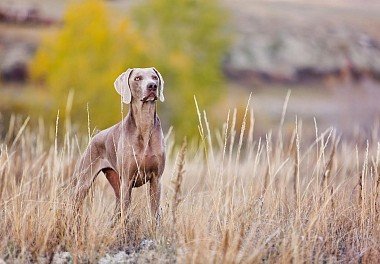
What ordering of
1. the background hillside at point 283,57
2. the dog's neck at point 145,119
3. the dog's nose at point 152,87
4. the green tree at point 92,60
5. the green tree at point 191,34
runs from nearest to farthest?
1. the dog's nose at point 152,87
2. the dog's neck at point 145,119
3. the green tree at point 92,60
4. the green tree at point 191,34
5. the background hillside at point 283,57

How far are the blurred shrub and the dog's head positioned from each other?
18.7 metres

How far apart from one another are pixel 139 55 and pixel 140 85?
2338 cm

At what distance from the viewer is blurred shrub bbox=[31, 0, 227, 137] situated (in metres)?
26.7

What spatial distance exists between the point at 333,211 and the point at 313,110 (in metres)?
36.7

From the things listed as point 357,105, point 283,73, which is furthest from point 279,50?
point 357,105

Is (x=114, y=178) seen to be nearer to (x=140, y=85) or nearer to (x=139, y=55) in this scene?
(x=140, y=85)

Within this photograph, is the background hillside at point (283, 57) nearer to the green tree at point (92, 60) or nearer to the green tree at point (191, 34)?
the green tree at point (191, 34)

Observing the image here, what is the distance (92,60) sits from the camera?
27953 mm

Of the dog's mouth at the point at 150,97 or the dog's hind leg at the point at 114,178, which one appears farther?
the dog's hind leg at the point at 114,178

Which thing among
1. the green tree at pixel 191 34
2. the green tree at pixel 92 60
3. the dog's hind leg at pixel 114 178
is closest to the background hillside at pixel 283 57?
the green tree at pixel 191 34

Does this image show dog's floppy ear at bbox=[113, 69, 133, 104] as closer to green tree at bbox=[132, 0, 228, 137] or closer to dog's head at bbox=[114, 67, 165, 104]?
dog's head at bbox=[114, 67, 165, 104]

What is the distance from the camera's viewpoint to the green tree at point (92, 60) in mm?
26219

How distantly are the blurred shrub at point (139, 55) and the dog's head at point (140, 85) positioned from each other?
1872cm

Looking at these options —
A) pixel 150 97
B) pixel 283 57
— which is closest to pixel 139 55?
pixel 283 57
